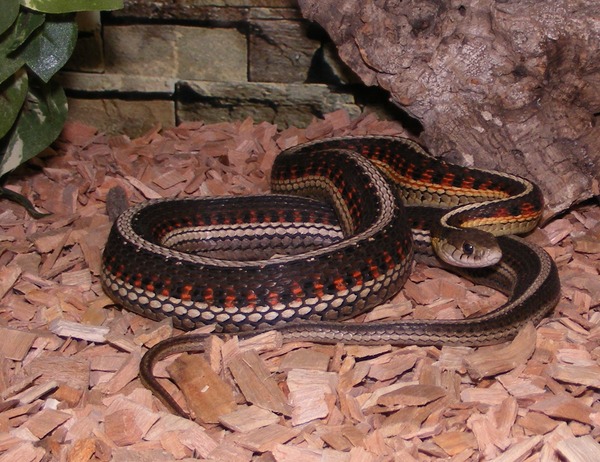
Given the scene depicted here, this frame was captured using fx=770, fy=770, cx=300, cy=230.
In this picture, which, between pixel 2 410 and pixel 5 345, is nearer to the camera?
pixel 2 410

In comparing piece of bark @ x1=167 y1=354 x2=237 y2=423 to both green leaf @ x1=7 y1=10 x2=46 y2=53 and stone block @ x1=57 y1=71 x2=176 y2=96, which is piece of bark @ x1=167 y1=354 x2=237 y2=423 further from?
stone block @ x1=57 y1=71 x2=176 y2=96

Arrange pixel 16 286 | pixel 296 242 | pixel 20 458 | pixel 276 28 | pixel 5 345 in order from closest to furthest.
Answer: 1. pixel 20 458
2. pixel 5 345
3. pixel 16 286
4. pixel 296 242
5. pixel 276 28

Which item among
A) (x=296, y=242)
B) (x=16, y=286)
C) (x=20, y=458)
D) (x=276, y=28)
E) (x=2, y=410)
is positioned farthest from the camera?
(x=276, y=28)

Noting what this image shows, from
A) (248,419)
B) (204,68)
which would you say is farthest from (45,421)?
(204,68)

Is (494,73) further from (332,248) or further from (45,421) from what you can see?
(45,421)

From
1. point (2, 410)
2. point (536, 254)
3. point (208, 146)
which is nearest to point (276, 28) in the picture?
point (208, 146)

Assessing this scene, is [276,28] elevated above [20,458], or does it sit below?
above

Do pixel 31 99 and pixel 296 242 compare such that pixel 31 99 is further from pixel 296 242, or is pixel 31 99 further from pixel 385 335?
pixel 385 335
